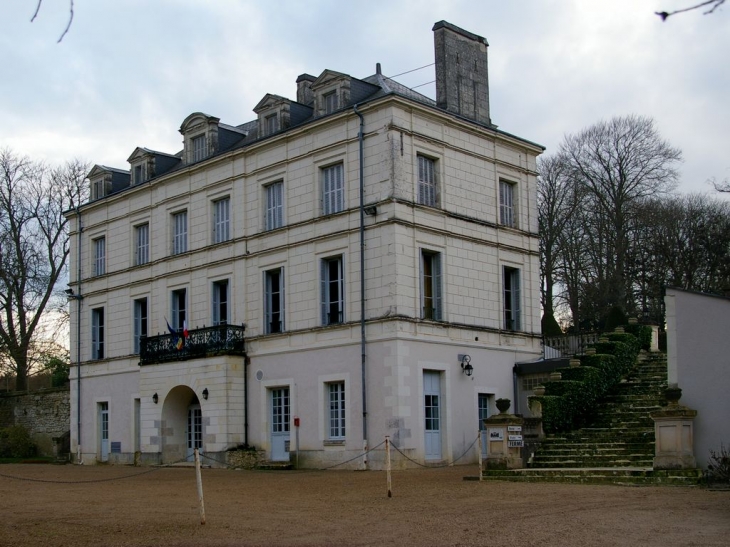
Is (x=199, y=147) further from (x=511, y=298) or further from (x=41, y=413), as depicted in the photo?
(x=41, y=413)

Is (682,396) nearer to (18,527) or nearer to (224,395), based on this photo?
(18,527)

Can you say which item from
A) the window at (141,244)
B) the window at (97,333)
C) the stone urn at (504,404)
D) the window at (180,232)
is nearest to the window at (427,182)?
the stone urn at (504,404)

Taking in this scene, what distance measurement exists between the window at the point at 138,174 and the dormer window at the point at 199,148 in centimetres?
332

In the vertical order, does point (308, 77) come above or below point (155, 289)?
above

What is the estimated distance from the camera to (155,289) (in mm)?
32469

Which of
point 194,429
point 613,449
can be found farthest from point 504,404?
point 194,429

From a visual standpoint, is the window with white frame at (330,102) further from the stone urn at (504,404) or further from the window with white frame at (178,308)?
the stone urn at (504,404)

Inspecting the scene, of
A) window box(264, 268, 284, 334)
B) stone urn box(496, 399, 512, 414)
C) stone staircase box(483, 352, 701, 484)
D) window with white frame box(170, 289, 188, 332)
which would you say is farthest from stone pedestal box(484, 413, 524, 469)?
window with white frame box(170, 289, 188, 332)

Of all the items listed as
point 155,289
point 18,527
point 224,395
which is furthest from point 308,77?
point 18,527

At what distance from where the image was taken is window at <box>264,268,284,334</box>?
28109mm

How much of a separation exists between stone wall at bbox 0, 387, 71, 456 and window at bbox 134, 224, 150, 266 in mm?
8665

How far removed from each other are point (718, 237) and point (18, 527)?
3311 cm

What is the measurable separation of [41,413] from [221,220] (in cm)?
1571

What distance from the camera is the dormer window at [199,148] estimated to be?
3178cm
